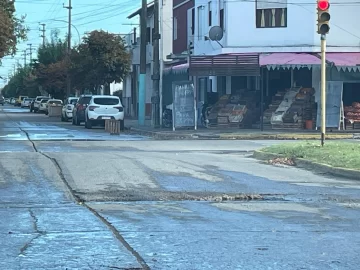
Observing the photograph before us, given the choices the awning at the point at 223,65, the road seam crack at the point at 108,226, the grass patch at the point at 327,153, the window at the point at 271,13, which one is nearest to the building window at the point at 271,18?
the window at the point at 271,13

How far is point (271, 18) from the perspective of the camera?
3209 cm

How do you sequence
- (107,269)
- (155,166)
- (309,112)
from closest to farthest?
(107,269)
(155,166)
(309,112)

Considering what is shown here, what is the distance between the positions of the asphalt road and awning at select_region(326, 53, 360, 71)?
493 inches

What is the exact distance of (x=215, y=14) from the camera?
3538cm

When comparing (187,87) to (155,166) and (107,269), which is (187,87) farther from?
(107,269)

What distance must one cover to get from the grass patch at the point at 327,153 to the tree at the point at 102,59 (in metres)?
32.9

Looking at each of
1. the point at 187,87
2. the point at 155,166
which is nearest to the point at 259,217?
the point at 155,166

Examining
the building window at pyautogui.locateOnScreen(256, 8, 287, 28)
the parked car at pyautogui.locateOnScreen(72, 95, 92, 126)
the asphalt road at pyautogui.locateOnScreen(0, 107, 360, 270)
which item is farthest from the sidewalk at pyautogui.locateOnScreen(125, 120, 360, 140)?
the asphalt road at pyautogui.locateOnScreen(0, 107, 360, 270)

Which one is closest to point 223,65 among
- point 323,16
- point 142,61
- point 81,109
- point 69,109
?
point 142,61

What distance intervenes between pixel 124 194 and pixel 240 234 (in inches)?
145

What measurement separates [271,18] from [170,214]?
23.1 m

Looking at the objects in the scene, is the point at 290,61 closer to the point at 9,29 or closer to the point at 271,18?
the point at 271,18

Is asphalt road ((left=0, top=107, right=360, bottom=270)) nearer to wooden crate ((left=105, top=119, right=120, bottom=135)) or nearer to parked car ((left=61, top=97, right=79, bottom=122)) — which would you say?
wooden crate ((left=105, top=119, right=120, bottom=135))

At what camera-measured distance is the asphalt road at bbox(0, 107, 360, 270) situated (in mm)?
7457
